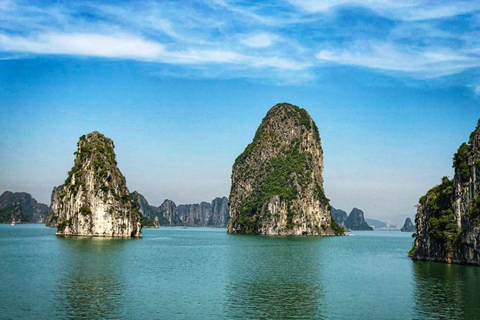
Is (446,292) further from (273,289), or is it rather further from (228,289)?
(228,289)

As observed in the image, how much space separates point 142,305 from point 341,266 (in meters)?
43.2

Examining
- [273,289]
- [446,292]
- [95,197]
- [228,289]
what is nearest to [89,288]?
[228,289]

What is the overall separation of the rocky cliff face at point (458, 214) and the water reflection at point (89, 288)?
145ft

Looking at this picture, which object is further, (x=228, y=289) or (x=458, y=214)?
(x=458, y=214)

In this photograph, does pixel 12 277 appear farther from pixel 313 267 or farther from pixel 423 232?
pixel 423 232

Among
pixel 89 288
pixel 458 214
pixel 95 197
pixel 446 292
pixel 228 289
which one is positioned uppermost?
pixel 95 197

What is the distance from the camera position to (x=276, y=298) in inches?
1885

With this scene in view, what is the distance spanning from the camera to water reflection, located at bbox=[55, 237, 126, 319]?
4000cm

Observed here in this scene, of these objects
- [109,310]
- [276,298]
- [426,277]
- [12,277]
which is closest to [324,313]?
[276,298]

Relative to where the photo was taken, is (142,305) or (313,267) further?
(313,267)

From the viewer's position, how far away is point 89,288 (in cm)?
5078

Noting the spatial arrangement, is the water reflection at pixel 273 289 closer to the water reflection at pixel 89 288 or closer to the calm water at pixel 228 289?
the calm water at pixel 228 289

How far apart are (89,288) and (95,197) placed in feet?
315

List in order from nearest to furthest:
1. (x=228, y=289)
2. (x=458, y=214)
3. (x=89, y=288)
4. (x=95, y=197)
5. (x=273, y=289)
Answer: (x=89, y=288) < (x=228, y=289) < (x=273, y=289) < (x=458, y=214) < (x=95, y=197)
